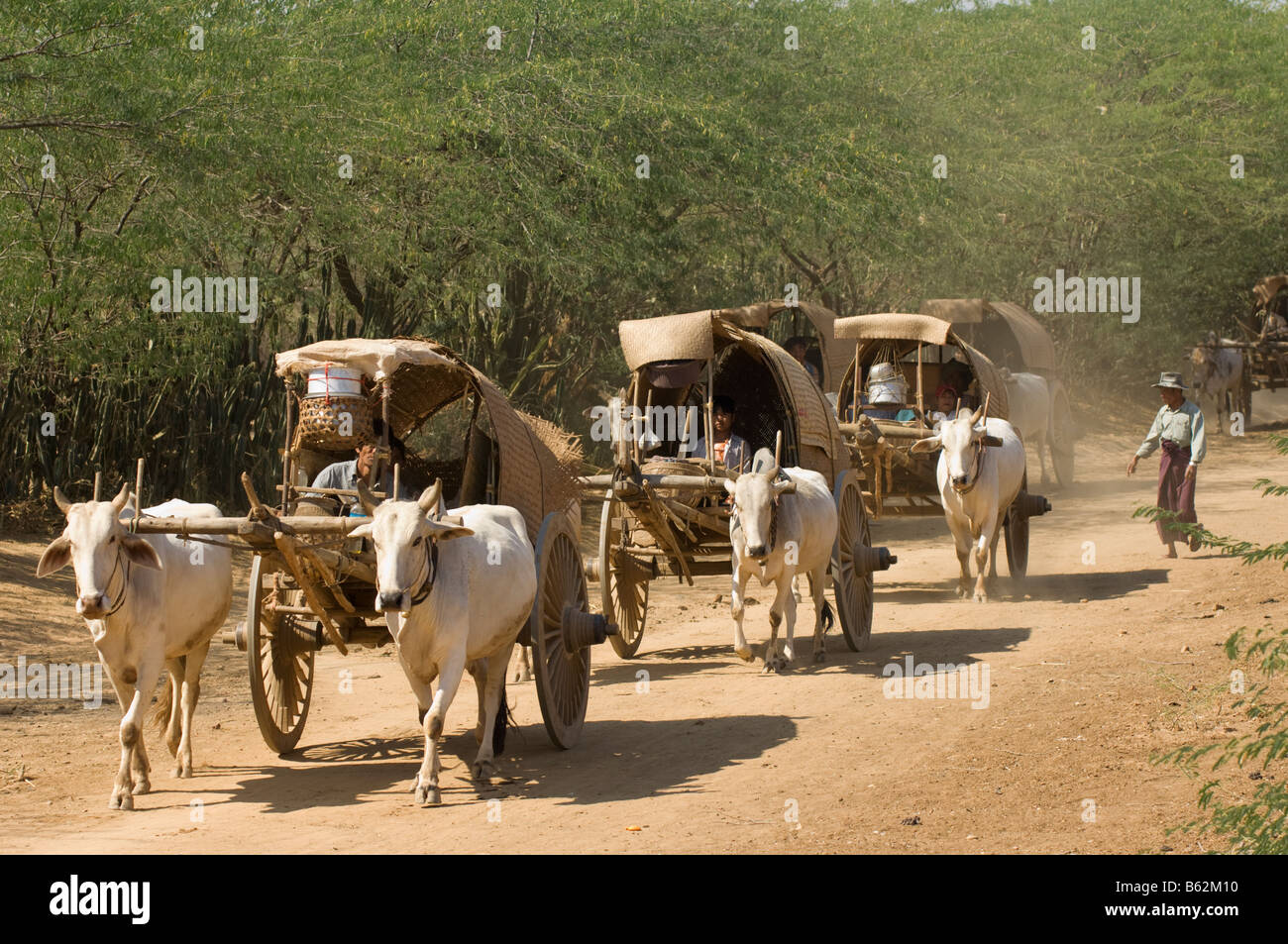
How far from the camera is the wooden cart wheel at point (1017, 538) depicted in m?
14.2

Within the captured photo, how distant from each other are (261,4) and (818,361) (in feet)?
23.3

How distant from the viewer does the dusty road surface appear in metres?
6.60

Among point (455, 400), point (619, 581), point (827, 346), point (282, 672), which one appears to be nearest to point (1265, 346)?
point (827, 346)

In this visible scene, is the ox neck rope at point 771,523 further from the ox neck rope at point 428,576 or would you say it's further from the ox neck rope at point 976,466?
the ox neck rope at point 428,576

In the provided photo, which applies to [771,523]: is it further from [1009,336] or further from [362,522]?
[1009,336]

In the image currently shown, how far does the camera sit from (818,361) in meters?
16.6

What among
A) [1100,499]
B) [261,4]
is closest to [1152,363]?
[1100,499]

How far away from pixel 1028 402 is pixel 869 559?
373 inches

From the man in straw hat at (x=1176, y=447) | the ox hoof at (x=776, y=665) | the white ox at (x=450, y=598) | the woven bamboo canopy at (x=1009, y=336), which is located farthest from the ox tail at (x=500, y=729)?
the woven bamboo canopy at (x=1009, y=336)

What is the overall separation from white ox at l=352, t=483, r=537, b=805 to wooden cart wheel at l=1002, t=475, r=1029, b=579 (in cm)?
734

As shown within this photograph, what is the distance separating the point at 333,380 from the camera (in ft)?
26.6

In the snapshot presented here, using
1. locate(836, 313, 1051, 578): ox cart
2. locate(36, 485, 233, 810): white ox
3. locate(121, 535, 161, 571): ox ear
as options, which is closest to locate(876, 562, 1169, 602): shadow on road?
locate(836, 313, 1051, 578): ox cart

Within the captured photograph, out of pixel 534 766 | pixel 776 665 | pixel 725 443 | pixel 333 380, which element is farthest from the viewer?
pixel 725 443

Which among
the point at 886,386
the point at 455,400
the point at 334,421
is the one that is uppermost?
the point at 886,386
